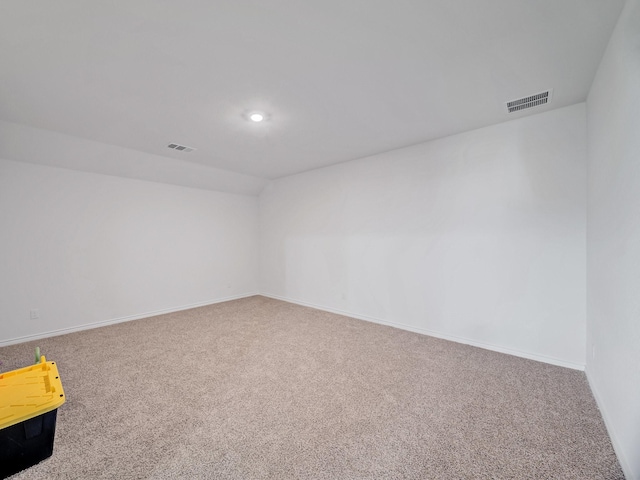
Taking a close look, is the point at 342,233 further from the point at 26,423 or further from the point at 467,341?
the point at 26,423

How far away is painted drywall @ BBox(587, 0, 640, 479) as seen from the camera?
1394mm

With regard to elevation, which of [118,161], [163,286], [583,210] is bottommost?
[163,286]

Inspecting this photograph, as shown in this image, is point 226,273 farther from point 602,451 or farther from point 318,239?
point 602,451

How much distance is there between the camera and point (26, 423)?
1.47 m

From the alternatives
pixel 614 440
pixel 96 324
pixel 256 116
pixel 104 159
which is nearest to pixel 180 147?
pixel 104 159

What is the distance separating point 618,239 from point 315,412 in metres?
2.31

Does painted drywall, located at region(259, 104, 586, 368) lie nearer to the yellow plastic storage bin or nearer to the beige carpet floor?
the beige carpet floor

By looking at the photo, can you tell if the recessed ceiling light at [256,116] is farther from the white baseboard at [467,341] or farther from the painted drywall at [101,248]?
the white baseboard at [467,341]

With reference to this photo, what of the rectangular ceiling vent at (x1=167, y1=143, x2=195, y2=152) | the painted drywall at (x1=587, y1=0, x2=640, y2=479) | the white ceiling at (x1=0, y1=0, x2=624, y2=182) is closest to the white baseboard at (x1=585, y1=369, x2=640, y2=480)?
the painted drywall at (x1=587, y1=0, x2=640, y2=479)

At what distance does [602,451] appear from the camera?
62.1 inches

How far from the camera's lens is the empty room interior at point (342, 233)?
153cm

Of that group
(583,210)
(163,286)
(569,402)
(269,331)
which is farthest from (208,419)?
(583,210)

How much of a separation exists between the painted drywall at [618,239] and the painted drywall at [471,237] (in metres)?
0.40

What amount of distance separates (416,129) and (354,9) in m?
1.87
